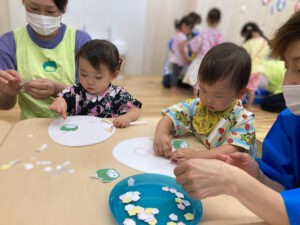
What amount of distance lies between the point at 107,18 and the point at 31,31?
3.01m

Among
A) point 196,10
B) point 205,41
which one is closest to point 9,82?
point 205,41

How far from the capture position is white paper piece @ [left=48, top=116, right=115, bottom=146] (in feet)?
2.88

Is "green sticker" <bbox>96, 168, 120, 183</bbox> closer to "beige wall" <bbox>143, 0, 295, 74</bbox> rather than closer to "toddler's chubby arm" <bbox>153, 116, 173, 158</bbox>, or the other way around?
"toddler's chubby arm" <bbox>153, 116, 173, 158</bbox>

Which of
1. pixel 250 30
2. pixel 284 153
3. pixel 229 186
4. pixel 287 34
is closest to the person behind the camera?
pixel 229 186

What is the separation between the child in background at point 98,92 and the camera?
1.07 meters

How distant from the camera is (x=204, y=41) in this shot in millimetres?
3553

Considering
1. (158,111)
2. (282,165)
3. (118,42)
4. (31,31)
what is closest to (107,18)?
(118,42)

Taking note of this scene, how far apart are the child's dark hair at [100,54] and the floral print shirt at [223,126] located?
0.29 m

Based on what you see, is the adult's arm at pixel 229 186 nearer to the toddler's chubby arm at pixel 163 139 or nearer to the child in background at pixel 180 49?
the toddler's chubby arm at pixel 163 139

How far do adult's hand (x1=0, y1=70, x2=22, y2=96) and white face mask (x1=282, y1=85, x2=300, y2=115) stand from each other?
84 centimetres

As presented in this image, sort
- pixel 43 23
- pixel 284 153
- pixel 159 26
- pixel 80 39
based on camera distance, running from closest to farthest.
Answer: pixel 284 153 → pixel 43 23 → pixel 80 39 → pixel 159 26

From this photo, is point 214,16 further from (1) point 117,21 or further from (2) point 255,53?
(1) point 117,21

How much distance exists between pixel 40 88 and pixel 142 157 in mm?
520

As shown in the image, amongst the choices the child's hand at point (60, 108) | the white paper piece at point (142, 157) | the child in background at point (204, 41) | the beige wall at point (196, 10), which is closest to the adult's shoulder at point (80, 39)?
the child's hand at point (60, 108)
